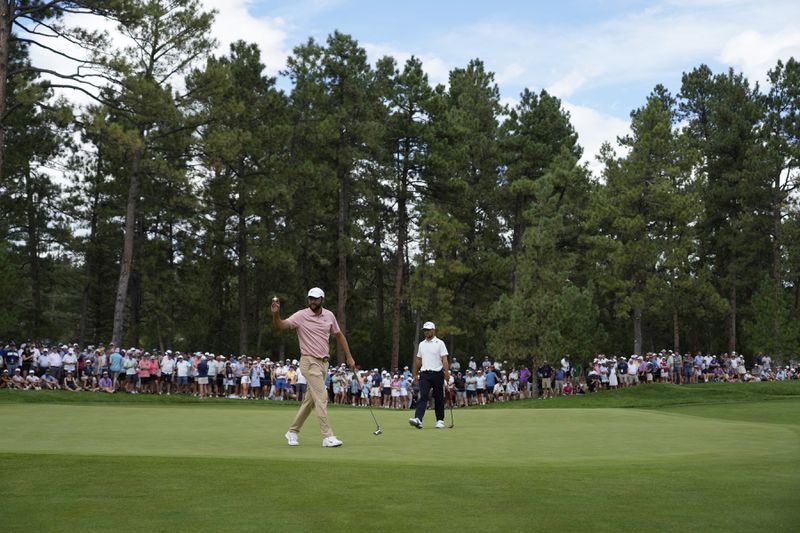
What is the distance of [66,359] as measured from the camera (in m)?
34.6

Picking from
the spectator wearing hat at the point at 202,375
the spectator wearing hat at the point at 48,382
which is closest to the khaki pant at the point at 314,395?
the spectator wearing hat at the point at 48,382

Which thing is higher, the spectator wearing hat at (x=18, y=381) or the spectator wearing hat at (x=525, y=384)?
the spectator wearing hat at (x=18, y=381)

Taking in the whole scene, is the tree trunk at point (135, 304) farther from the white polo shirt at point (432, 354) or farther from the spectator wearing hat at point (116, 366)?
the white polo shirt at point (432, 354)

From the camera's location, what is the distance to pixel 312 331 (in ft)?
40.5

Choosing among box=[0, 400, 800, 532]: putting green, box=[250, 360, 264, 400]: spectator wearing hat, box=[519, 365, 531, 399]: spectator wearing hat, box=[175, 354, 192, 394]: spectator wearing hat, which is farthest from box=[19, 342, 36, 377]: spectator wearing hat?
box=[0, 400, 800, 532]: putting green

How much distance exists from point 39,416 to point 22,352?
781 inches

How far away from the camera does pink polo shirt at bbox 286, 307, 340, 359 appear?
12.3m

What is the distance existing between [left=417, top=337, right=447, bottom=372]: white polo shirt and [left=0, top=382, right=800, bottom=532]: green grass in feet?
9.84

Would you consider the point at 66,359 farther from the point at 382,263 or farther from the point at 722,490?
the point at 382,263

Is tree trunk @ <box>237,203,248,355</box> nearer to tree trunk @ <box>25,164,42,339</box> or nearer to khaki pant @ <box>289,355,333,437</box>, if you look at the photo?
tree trunk @ <box>25,164,42,339</box>

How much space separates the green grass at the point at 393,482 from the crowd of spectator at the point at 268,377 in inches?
650

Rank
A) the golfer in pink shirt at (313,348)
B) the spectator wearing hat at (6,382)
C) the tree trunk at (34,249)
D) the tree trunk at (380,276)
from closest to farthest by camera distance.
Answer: the golfer in pink shirt at (313,348), the spectator wearing hat at (6,382), the tree trunk at (34,249), the tree trunk at (380,276)

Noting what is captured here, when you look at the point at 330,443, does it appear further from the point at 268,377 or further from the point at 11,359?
the point at 268,377

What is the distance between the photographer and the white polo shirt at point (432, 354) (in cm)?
1645
